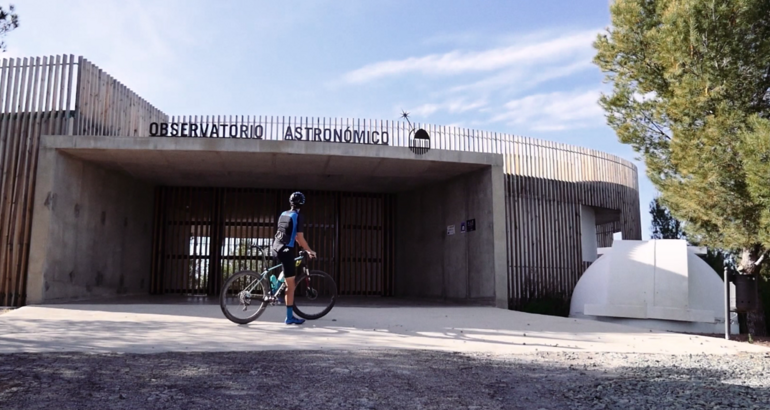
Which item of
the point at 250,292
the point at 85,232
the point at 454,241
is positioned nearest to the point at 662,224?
the point at 454,241

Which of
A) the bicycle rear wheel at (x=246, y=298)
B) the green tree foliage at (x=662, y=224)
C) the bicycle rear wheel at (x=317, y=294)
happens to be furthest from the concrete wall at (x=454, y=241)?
the green tree foliage at (x=662, y=224)

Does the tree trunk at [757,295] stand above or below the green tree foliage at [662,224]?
below

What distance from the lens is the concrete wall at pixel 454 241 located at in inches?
415

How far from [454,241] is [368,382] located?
27.0 feet

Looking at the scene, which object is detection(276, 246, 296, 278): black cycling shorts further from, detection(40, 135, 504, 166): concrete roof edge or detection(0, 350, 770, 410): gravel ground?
detection(40, 135, 504, 166): concrete roof edge

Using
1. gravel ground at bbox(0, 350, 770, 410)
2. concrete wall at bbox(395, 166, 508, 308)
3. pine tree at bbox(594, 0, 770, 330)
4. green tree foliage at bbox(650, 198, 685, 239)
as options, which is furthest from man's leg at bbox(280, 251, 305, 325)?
green tree foliage at bbox(650, 198, 685, 239)

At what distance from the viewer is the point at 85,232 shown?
10.6m

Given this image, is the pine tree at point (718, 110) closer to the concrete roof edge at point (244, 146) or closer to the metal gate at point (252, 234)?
the concrete roof edge at point (244, 146)

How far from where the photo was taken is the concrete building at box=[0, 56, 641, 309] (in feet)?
31.4

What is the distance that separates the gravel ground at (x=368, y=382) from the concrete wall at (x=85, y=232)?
5239mm

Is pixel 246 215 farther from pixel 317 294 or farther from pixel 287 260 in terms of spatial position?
pixel 287 260

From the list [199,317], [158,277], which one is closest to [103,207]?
[158,277]

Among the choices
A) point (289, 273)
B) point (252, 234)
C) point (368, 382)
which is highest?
point (252, 234)

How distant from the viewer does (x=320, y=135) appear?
36.6ft
